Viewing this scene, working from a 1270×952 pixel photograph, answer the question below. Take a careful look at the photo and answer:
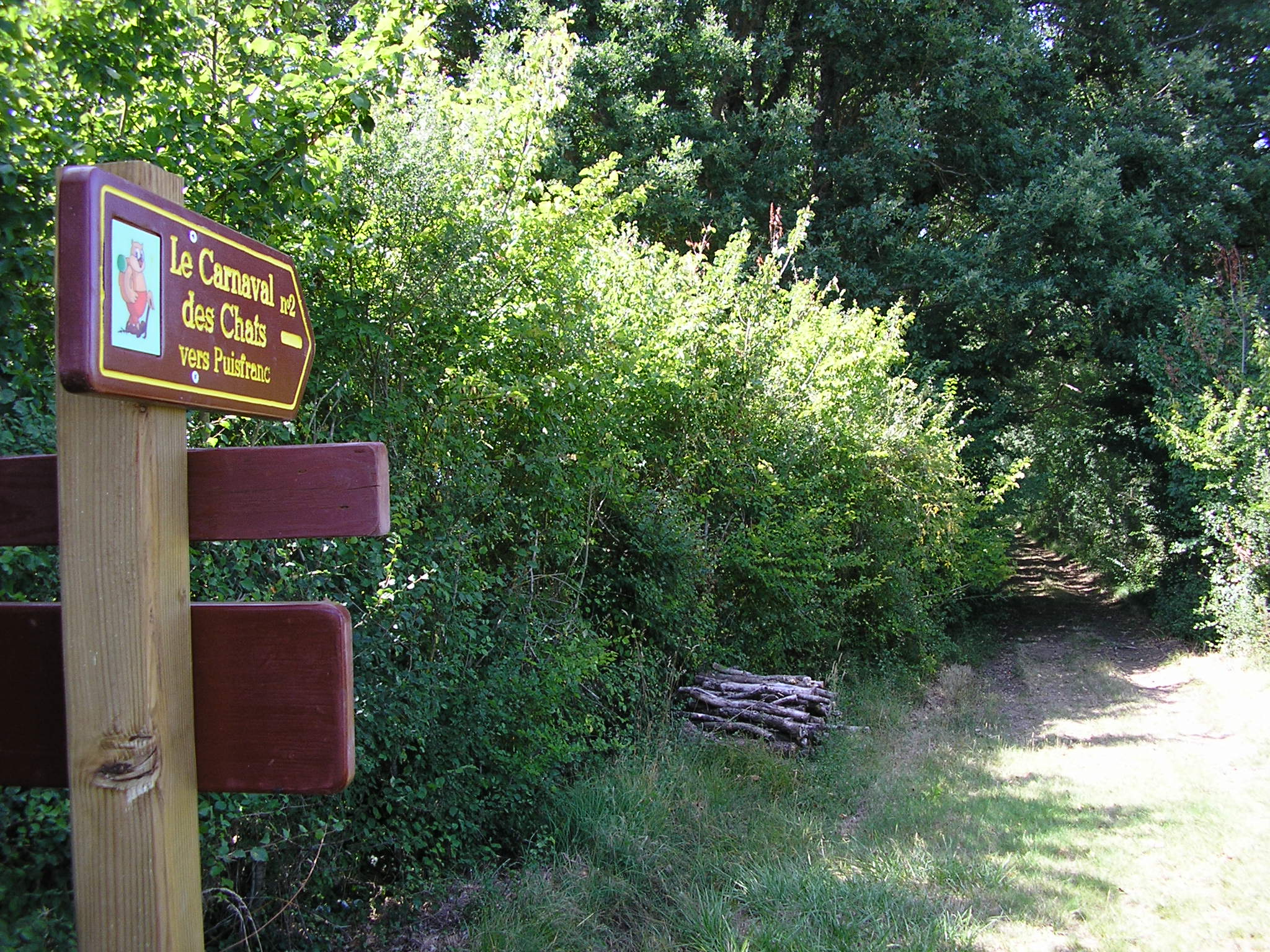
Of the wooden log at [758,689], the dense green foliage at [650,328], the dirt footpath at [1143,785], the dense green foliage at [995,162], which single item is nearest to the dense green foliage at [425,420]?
the dense green foliage at [650,328]

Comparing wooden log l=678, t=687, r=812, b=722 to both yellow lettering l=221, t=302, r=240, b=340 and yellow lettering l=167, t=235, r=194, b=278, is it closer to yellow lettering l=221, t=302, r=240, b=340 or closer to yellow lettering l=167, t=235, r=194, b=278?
yellow lettering l=221, t=302, r=240, b=340

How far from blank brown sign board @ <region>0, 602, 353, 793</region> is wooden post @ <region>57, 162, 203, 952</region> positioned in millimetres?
85

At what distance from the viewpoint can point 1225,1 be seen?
19.0 m

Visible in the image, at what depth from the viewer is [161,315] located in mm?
1557

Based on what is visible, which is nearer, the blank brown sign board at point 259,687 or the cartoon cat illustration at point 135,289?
the cartoon cat illustration at point 135,289

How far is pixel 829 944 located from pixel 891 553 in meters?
8.29

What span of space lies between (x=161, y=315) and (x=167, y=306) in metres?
0.02

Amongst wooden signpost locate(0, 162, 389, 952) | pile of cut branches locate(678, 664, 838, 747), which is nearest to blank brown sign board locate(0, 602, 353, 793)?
wooden signpost locate(0, 162, 389, 952)

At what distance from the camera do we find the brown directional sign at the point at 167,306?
1.40 metres

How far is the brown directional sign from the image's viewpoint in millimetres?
1402

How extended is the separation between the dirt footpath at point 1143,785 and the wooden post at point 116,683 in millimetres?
3962

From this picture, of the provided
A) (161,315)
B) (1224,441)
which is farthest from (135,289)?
(1224,441)

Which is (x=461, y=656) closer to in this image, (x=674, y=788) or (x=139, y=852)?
(x=674, y=788)

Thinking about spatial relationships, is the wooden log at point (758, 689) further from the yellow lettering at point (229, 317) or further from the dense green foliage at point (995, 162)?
the dense green foliage at point (995, 162)
